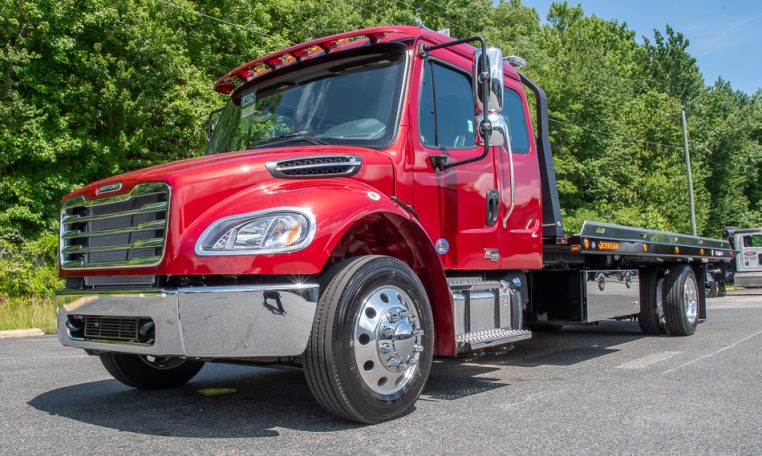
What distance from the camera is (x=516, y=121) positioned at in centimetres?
632

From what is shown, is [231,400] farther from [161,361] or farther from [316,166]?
[316,166]

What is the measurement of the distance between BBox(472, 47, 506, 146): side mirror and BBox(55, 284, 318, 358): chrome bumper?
6.43ft

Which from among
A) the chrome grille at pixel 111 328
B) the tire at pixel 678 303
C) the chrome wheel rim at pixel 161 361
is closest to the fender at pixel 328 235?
the chrome grille at pixel 111 328

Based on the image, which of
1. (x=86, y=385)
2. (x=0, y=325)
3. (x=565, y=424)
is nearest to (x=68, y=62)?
(x=0, y=325)

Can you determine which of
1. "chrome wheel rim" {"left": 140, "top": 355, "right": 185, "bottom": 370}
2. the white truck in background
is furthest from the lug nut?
the white truck in background

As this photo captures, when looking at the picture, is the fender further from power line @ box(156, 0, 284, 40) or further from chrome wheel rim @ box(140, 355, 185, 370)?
power line @ box(156, 0, 284, 40)

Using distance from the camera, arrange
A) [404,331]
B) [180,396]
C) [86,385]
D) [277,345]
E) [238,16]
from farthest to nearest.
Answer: [238,16], [86,385], [180,396], [404,331], [277,345]

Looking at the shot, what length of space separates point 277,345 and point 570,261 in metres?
4.14

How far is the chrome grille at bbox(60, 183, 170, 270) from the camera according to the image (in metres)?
3.76

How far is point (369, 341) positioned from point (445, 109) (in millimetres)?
2081

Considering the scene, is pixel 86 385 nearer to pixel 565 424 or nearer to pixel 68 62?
pixel 565 424

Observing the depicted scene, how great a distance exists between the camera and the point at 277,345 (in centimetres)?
358

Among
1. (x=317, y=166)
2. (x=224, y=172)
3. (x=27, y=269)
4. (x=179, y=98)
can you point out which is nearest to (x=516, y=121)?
(x=317, y=166)

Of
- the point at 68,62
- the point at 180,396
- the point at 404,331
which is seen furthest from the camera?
the point at 68,62
